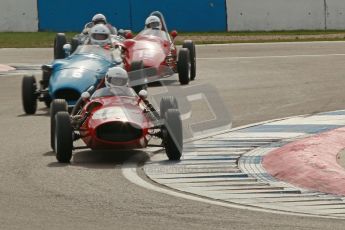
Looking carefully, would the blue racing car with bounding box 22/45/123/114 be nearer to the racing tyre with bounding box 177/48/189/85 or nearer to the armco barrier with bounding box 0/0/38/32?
the racing tyre with bounding box 177/48/189/85

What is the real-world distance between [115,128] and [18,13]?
25.2 m

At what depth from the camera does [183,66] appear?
2166 cm

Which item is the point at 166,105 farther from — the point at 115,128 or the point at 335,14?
the point at 335,14

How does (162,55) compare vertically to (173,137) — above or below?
below

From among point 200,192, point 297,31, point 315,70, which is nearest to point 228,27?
point 297,31

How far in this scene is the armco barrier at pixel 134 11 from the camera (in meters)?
36.1

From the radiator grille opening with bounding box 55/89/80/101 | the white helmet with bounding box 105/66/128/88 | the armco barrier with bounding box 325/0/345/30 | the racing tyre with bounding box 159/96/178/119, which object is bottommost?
the armco barrier with bounding box 325/0/345/30

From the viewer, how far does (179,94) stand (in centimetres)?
2020

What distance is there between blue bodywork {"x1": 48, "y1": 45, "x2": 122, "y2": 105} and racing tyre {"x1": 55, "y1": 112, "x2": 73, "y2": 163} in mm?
3311

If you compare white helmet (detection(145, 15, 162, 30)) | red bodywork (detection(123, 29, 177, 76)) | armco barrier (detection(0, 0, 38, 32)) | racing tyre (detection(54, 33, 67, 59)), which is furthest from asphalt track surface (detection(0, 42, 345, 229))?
armco barrier (detection(0, 0, 38, 32))

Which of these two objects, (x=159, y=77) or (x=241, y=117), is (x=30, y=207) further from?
(x=159, y=77)

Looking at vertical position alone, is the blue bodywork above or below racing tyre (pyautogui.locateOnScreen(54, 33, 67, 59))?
above

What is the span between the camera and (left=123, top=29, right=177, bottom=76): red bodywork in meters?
21.5

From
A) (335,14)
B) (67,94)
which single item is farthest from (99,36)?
(335,14)
